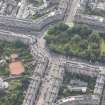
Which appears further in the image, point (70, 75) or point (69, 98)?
point (70, 75)

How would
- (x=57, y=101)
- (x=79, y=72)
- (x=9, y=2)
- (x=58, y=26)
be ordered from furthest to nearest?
(x=9, y=2)
(x=58, y=26)
(x=79, y=72)
(x=57, y=101)

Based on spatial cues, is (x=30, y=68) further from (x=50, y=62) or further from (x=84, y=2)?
(x=84, y=2)

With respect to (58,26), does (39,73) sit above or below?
below

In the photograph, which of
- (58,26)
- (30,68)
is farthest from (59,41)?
(30,68)

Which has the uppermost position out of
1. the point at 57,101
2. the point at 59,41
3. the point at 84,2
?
the point at 84,2

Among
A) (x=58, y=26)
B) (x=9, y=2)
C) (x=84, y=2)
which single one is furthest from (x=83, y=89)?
(x=9, y=2)

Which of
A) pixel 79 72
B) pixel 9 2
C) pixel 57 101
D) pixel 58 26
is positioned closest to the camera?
pixel 57 101

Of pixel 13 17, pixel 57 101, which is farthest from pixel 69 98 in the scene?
pixel 13 17

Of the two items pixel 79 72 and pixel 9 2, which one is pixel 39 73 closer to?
pixel 79 72

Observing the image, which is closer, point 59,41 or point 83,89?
point 83,89
